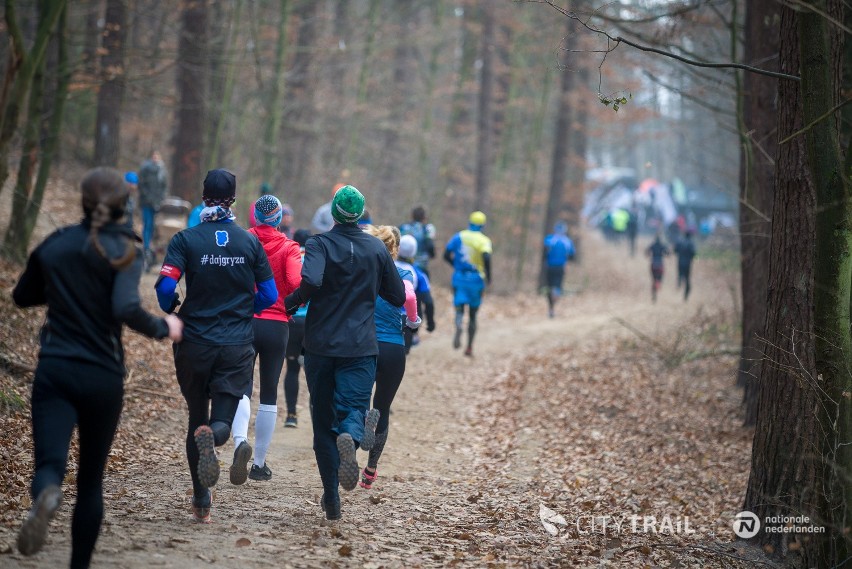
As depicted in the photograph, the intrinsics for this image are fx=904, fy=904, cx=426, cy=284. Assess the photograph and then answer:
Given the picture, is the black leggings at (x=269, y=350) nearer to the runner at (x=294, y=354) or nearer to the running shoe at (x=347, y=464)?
the running shoe at (x=347, y=464)

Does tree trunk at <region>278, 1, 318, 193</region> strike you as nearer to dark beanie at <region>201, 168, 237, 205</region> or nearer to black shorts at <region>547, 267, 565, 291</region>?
black shorts at <region>547, 267, 565, 291</region>

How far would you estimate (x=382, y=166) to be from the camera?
104 feet

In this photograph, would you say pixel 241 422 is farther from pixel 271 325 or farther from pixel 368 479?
pixel 368 479

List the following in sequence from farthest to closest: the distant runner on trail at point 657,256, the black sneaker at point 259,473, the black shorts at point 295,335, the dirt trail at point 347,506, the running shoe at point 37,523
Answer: the distant runner on trail at point 657,256
the black shorts at point 295,335
the black sneaker at point 259,473
the dirt trail at point 347,506
the running shoe at point 37,523

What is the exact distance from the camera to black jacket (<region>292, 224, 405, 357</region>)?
623 cm

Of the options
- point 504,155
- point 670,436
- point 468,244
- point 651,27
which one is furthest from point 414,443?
point 504,155

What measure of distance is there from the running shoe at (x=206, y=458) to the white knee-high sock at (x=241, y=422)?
2.44 ft

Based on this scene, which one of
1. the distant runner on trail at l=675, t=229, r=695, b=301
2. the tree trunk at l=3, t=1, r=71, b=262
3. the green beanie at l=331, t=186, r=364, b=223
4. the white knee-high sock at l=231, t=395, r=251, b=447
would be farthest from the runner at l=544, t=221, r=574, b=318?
the white knee-high sock at l=231, t=395, r=251, b=447

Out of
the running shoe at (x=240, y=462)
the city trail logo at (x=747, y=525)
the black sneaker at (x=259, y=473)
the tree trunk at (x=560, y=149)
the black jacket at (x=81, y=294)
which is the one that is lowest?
the city trail logo at (x=747, y=525)

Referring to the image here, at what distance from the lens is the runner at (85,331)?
4.41m

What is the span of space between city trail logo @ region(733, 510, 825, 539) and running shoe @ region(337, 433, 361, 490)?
10.4 feet

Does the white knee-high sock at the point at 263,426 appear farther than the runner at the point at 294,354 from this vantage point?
No

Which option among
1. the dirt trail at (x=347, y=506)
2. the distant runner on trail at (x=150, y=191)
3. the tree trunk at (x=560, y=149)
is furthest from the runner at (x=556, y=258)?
the distant runner on trail at (x=150, y=191)

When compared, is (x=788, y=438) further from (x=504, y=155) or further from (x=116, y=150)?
(x=504, y=155)
